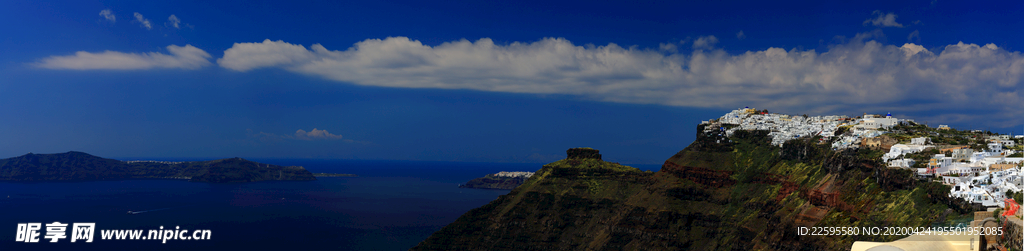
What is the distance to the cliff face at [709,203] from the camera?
65.8 meters

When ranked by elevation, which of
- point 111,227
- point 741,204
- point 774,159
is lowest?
point 111,227

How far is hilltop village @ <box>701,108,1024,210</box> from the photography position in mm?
50562

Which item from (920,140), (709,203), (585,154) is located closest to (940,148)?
(920,140)

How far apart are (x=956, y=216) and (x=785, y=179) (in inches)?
1759

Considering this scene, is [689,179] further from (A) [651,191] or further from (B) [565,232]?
(B) [565,232]

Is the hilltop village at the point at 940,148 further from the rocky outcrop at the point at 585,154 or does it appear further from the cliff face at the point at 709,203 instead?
the rocky outcrop at the point at 585,154

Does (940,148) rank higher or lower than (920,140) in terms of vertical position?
lower

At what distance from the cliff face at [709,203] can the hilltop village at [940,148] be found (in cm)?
256

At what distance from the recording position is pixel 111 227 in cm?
18112

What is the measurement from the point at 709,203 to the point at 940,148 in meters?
45.1

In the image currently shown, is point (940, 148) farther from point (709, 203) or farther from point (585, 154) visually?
point (585, 154)

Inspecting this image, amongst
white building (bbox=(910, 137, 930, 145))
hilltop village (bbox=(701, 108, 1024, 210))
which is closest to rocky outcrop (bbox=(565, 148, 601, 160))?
hilltop village (bbox=(701, 108, 1024, 210))

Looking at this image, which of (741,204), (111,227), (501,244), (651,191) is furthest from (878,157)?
(111,227)

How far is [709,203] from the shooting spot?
110 meters
